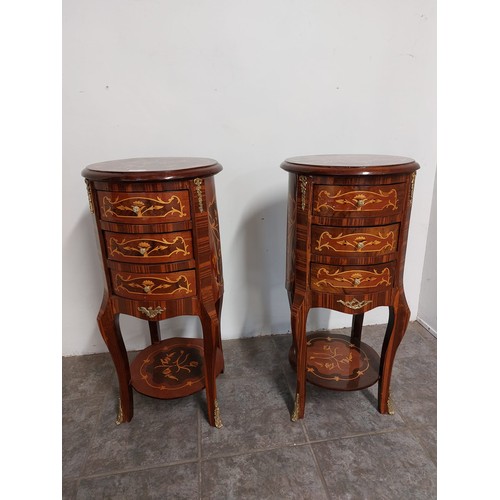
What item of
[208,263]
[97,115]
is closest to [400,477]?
[208,263]

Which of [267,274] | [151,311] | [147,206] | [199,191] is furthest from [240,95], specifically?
[151,311]

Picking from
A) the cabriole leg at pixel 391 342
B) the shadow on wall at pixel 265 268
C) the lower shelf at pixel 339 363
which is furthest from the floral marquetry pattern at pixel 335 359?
the shadow on wall at pixel 265 268

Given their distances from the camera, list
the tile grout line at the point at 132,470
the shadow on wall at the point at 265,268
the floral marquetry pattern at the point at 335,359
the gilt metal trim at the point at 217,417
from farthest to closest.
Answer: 1. the shadow on wall at the point at 265,268
2. the floral marquetry pattern at the point at 335,359
3. the gilt metal trim at the point at 217,417
4. the tile grout line at the point at 132,470

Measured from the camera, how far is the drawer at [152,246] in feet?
4.40

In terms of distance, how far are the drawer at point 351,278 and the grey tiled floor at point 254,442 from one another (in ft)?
2.36

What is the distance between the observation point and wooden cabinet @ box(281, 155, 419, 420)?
1341mm

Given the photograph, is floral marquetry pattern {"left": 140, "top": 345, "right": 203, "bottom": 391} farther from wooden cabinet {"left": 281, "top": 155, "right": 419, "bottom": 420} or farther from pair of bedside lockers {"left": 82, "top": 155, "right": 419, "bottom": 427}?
wooden cabinet {"left": 281, "top": 155, "right": 419, "bottom": 420}

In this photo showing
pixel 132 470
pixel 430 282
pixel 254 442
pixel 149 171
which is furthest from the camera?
pixel 430 282

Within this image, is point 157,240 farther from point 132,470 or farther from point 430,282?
point 430,282

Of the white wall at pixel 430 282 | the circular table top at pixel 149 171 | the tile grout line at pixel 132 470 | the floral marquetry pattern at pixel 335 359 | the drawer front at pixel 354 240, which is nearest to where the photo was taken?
the circular table top at pixel 149 171

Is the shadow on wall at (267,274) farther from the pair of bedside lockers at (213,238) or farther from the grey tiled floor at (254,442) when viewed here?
the pair of bedside lockers at (213,238)

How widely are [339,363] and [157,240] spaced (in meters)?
1.18

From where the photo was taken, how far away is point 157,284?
4.58 feet

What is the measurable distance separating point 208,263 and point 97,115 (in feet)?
3.47
